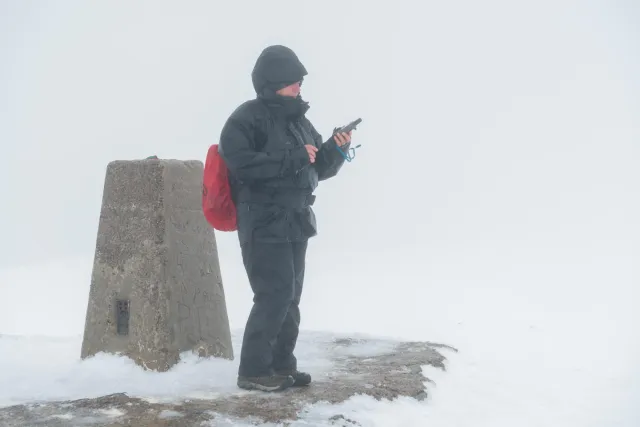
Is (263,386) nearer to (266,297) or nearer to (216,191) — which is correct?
(266,297)

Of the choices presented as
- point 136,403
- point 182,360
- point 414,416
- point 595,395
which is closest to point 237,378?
point 182,360

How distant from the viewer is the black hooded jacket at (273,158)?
4609 mm

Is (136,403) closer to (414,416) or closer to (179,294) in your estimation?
(179,294)

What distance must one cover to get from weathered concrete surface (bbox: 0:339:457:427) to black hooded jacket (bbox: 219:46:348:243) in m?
0.87

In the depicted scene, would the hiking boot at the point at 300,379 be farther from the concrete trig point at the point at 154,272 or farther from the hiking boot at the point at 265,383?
the concrete trig point at the point at 154,272

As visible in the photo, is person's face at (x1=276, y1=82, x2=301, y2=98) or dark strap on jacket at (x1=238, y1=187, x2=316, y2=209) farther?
person's face at (x1=276, y1=82, x2=301, y2=98)

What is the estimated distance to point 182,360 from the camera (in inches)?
205

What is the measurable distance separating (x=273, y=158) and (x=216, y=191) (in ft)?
1.27

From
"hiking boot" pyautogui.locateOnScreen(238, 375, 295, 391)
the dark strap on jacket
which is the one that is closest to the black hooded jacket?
the dark strap on jacket

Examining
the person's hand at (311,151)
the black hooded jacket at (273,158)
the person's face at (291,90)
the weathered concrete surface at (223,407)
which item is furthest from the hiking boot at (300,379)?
the person's face at (291,90)

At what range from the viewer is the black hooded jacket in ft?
15.1

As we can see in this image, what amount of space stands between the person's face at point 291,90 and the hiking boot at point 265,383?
5.18ft

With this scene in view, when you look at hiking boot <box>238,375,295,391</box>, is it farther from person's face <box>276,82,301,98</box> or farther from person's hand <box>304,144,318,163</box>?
person's face <box>276,82,301,98</box>

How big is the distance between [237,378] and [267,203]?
1098 mm
